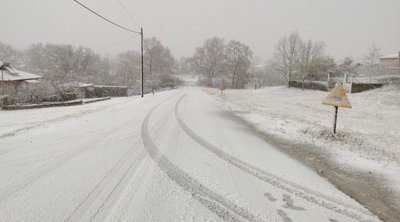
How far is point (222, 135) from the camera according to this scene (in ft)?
25.9

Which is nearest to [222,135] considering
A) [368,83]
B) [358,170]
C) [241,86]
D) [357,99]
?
[358,170]

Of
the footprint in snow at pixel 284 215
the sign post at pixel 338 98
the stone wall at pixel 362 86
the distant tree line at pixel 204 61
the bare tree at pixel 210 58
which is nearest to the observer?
the footprint in snow at pixel 284 215

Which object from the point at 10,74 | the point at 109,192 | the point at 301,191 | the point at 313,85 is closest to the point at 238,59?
the point at 313,85

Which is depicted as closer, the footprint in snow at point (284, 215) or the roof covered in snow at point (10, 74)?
the footprint in snow at point (284, 215)

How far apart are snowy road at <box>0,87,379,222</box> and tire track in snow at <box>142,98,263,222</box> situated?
1 cm

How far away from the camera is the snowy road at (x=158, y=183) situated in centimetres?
322

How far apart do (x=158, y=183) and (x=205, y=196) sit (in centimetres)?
90

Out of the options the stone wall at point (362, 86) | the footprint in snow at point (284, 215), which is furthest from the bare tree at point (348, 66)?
the footprint in snow at point (284, 215)

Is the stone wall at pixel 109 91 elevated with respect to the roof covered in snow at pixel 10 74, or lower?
lower

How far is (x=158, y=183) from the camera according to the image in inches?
162

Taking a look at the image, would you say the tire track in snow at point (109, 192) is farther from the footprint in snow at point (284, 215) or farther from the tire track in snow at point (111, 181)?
the footprint in snow at point (284, 215)

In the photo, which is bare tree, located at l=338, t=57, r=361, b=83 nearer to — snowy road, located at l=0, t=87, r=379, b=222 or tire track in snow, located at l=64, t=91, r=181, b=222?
snowy road, located at l=0, t=87, r=379, b=222

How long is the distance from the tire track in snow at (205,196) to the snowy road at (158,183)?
1 cm

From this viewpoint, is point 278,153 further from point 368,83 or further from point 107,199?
point 368,83
